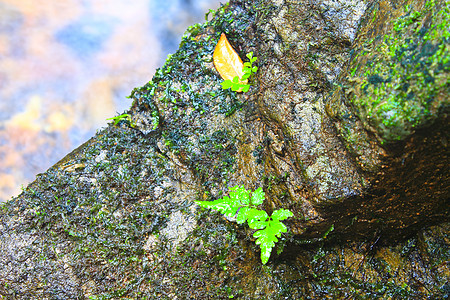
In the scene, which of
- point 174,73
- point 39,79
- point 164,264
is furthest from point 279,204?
point 39,79

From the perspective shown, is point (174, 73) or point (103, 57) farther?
point (103, 57)

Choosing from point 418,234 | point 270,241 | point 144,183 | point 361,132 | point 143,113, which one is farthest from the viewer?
point 143,113

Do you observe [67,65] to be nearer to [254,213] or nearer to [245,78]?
[245,78]

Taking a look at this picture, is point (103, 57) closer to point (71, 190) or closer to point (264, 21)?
point (71, 190)

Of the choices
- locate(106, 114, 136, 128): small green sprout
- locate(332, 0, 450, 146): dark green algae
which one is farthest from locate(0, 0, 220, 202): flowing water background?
locate(332, 0, 450, 146): dark green algae

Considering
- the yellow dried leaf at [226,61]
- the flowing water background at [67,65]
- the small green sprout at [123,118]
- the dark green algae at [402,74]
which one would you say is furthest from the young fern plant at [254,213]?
the flowing water background at [67,65]

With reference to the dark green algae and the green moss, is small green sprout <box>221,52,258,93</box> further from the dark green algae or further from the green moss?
the green moss
